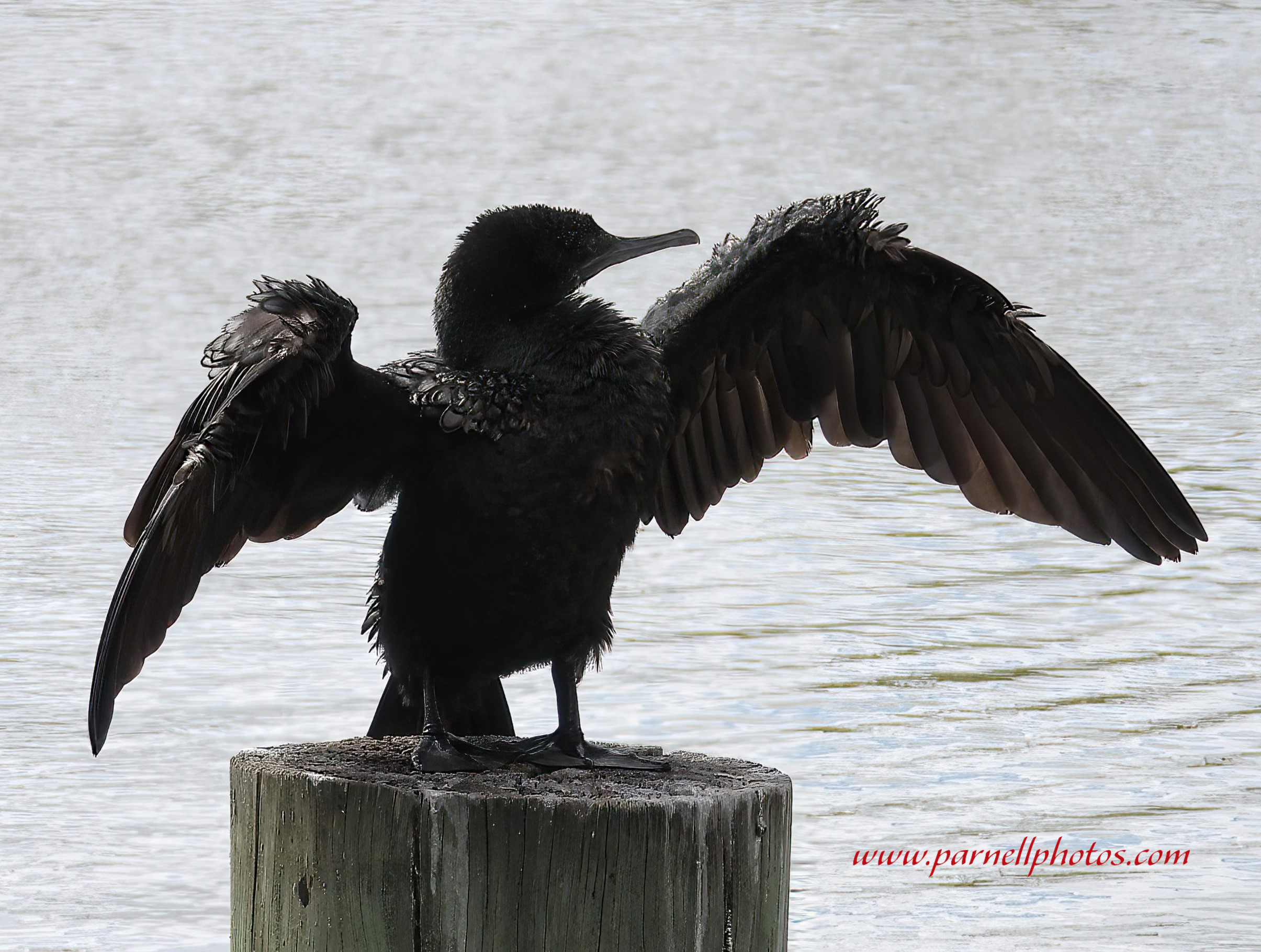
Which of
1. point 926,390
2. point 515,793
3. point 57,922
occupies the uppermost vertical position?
point 926,390

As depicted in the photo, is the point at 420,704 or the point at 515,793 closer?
the point at 515,793

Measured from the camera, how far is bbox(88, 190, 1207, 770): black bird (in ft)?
8.47

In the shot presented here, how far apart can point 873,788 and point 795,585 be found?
1889 millimetres

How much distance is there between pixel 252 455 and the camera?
2.59 m

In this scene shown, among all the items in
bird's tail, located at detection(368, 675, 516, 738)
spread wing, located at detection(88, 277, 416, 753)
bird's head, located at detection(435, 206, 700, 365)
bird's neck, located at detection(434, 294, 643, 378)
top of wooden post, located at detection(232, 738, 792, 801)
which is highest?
bird's head, located at detection(435, 206, 700, 365)

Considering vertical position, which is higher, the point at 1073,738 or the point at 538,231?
the point at 538,231

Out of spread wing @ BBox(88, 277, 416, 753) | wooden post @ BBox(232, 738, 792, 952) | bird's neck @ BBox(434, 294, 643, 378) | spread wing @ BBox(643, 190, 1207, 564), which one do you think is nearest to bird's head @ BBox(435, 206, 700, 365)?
bird's neck @ BBox(434, 294, 643, 378)

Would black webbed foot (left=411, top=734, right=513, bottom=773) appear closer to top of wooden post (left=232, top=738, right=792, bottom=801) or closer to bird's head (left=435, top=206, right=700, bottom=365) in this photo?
top of wooden post (left=232, top=738, right=792, bottom=801)

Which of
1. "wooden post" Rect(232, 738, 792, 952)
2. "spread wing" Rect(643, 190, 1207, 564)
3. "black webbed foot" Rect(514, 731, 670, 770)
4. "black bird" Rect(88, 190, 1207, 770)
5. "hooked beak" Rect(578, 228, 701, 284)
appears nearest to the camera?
"wooden post" Rect(232, 738, 792, 952)

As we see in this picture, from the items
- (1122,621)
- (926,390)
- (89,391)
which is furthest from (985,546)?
(89,391)

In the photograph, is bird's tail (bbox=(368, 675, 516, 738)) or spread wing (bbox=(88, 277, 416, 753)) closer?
spread wing (bbox=(88, 277, 416, 753))

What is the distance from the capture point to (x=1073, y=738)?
17.7 feet

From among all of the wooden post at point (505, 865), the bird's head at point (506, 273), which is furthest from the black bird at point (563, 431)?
the wooden post at point (505, 865)

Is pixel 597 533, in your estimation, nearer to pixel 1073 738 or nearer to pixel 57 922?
pixel 57 922
